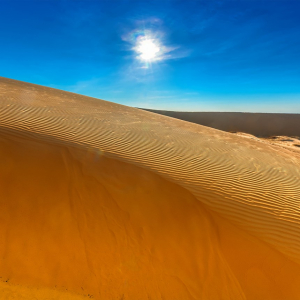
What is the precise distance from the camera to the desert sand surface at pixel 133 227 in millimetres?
2627

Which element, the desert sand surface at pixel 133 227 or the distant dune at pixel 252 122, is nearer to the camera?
the desert sand surface at pixel 133 227

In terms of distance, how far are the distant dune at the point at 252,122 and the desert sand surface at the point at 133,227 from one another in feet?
105

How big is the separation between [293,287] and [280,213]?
73.5 inches

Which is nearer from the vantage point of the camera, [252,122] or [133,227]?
[133,227]

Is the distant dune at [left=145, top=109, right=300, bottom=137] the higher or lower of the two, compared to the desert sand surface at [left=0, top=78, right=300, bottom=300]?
higher

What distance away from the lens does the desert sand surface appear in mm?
2627

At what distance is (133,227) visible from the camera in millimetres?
3365

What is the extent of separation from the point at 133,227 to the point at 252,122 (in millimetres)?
40114

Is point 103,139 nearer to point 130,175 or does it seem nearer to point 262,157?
point 130,175

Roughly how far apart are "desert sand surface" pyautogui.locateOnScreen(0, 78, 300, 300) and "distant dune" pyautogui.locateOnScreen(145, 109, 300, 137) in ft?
105

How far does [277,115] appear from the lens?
39.3 m

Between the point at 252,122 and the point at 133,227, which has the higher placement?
the point at 252,122

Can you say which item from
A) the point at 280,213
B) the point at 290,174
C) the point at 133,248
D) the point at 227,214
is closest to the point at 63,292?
the point at 133,248

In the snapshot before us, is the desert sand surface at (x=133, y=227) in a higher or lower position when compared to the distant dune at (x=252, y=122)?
lower
